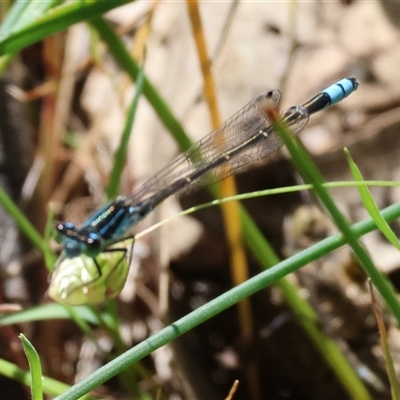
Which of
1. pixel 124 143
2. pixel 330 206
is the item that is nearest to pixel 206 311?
pixel 330 206

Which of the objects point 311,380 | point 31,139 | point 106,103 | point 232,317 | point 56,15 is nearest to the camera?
point 56,15

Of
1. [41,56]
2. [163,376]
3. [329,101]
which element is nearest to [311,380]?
[163,376]

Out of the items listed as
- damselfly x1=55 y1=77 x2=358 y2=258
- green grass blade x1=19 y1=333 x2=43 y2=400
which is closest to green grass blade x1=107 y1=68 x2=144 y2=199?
damselfly x1=55 y1=77 x2=358 y2=258

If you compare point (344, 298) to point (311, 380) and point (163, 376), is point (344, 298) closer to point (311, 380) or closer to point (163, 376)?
point (311, 380)

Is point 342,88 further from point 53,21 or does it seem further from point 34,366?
point 34,366

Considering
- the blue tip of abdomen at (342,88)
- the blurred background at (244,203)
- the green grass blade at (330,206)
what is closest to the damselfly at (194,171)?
the blue tip of abdomen at (342,88)

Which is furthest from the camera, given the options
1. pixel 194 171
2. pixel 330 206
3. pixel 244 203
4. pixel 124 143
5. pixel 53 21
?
pixel 244 203

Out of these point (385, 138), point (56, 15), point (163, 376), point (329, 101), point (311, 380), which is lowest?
point (311, 380)

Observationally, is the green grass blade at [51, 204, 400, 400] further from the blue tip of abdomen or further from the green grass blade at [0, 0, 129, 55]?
the green grass blade at [0, 0, 129, 55]
